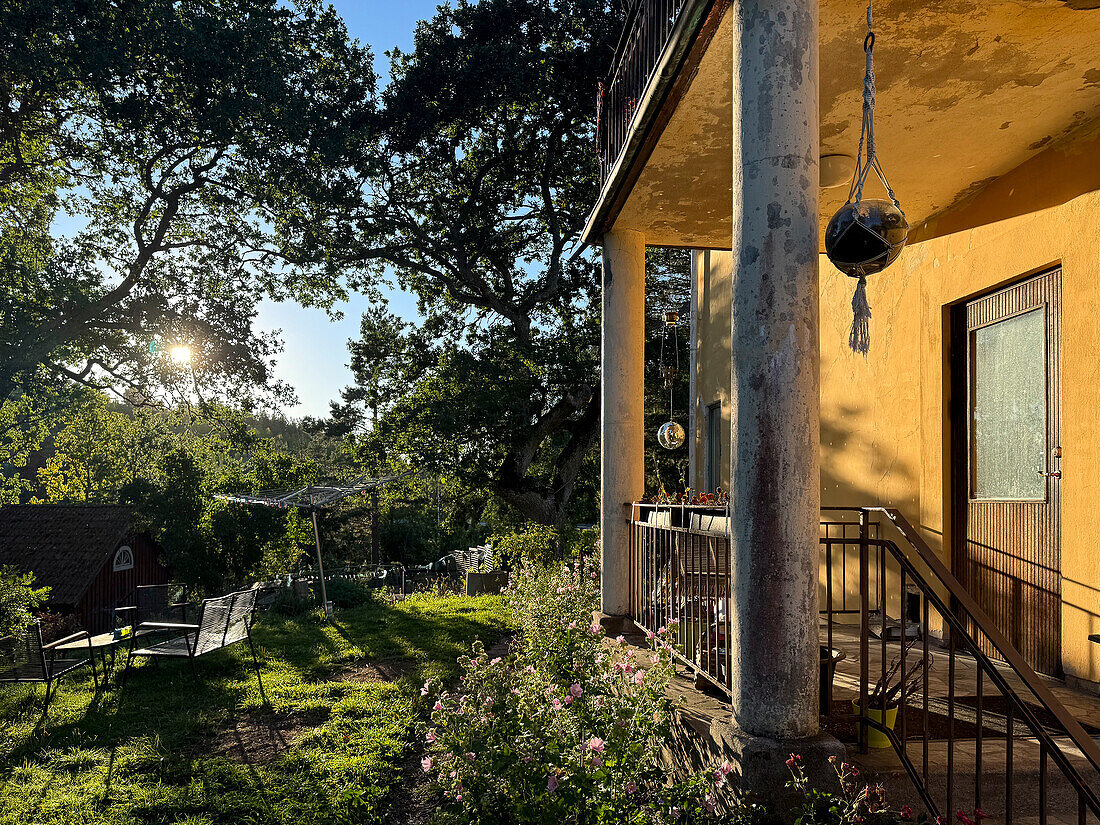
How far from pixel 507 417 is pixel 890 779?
13658mm

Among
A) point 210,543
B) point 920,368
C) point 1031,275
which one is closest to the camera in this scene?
point 1031,275

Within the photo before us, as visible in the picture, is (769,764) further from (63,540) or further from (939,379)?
(63,540)

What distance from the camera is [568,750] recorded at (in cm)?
324

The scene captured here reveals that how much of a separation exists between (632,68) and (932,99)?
2316 millimetres

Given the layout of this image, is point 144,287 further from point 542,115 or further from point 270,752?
point 270,752

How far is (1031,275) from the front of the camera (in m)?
5.22

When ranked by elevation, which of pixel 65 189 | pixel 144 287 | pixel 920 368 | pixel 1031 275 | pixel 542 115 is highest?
pixel 542 115

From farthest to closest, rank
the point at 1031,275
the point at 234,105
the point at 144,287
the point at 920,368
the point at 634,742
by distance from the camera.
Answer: the point at 144,287 < the point at 234,105 < the point at 920,368 < the point at 1031,275 < the point at 634,742

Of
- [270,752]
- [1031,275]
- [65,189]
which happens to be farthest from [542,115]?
[270,752]

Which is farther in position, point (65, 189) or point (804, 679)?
point (65, 189)

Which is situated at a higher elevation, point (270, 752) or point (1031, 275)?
point (1031, 275)

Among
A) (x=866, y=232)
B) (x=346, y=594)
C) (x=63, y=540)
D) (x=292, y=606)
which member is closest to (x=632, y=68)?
(x=866, y=232)

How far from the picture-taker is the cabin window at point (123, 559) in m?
21.0

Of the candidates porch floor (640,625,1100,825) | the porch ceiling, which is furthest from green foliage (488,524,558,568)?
porch floor (640,625,1100,825)
